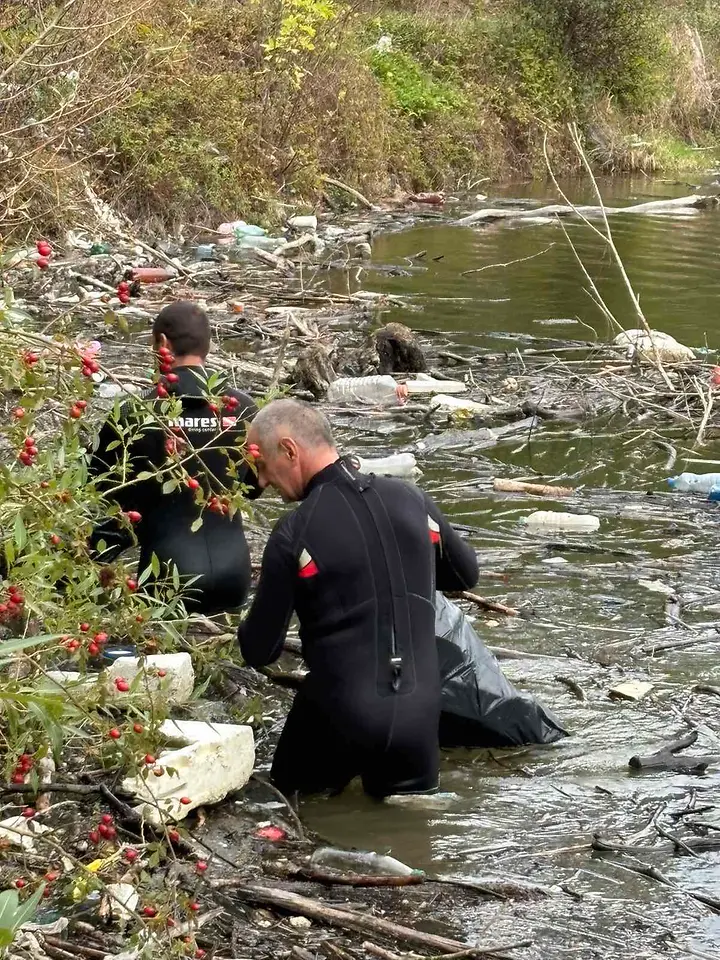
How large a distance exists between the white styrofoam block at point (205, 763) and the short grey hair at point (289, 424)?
0.95 m

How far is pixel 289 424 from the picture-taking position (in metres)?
4.44

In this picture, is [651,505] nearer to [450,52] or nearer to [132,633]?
[132,633]

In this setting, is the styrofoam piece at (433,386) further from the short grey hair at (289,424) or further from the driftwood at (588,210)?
the driftwood at (588,210)

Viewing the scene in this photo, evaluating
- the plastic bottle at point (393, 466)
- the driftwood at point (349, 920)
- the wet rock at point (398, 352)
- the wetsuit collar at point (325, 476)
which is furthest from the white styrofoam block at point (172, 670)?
the wet rock at point (398, 352)

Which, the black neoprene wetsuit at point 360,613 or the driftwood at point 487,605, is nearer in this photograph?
the black neoprene wetsuit at point 360,613

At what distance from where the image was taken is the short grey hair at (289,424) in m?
4.43

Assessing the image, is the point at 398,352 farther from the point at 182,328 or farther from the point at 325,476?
the point at 325,476

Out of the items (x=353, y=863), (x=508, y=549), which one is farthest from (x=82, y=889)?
(x=508, y=549)

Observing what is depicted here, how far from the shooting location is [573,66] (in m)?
34.2

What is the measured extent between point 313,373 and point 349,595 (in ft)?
21.5

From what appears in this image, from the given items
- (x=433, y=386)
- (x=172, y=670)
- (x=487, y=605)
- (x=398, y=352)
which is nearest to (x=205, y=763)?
(x=172, y=670)

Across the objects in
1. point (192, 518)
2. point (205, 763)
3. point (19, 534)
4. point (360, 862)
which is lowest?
point (360, 862)

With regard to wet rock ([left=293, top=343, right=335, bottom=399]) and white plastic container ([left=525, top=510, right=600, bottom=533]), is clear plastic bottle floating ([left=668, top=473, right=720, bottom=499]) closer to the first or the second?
white plastic container ([left=525, top=510, right=600, bottom=533])

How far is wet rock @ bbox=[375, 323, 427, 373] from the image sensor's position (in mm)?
11500
